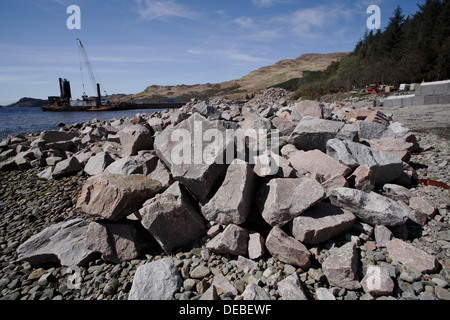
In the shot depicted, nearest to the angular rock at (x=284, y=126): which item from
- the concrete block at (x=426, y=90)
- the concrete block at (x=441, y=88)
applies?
the concrete block at (x=426, y=90)

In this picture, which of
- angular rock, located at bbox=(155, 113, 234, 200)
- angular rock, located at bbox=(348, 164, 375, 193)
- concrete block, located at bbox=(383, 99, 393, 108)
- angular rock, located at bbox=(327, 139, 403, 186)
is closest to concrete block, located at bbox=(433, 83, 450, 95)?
concrete block, located at bbox=(383, 99, 393, 108)

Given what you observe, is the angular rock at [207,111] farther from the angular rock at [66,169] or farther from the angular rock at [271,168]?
the angular rock at [66,169]

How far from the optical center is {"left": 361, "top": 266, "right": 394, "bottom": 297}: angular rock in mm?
1941

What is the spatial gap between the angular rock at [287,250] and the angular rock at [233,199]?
0.38 meters

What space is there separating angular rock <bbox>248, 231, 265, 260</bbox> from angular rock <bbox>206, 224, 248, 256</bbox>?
53 mm

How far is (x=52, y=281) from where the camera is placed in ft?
8.00

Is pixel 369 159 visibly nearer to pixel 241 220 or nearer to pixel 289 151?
pixel 289 151

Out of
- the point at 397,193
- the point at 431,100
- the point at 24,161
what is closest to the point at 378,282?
the point at 397,193

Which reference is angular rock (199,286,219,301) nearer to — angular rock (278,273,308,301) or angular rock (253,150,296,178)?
angular rock (278,273,308,301)

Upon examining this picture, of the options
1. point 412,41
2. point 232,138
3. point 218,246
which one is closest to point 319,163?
point 232,138

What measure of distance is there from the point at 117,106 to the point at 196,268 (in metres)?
57.9

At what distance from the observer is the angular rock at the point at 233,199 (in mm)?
2561

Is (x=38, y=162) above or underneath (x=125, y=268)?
above

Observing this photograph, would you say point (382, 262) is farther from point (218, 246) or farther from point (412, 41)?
point (412, 41)
